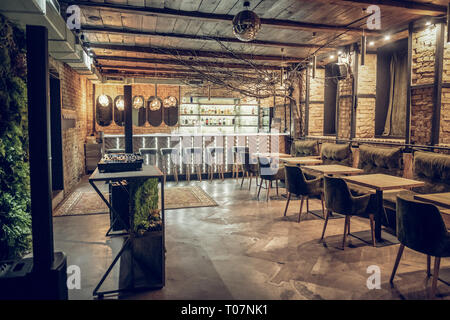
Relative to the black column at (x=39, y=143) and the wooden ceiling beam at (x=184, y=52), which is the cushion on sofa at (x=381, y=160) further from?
the black column at (x=39, y=143)

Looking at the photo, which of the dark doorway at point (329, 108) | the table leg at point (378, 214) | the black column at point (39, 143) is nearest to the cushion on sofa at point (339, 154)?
the dark doorway at point (329, 108)

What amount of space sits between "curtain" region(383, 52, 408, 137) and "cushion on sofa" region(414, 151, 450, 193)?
2.37 metres

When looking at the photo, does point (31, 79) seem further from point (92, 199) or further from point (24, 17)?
point (92, 199)

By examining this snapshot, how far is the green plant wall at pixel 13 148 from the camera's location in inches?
126

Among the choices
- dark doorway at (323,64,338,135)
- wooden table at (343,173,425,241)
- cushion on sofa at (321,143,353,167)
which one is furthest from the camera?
dark doorway at (323,64,338,135)

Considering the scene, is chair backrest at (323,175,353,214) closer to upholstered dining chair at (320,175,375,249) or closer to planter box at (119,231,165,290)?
upholstered dining chair at (320,175,375,249)

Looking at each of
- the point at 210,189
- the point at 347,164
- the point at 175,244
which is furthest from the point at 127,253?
the point at 347,164

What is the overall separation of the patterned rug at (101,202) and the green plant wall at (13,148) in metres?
2.00

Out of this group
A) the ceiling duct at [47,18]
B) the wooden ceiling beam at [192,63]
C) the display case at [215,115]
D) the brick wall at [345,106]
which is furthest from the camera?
the display case at [215,115]

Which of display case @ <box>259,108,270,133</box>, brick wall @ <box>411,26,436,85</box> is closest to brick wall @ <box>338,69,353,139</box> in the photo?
brick wall @ <box>411,26,436,85</box>

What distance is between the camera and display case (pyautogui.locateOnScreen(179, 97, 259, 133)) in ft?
39.4

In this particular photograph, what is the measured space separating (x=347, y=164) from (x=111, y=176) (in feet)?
16.7

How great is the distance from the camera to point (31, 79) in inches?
98.4

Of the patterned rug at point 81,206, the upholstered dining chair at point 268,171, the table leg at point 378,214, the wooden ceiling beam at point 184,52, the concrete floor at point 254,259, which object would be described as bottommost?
the concrete floor at point 254,259
